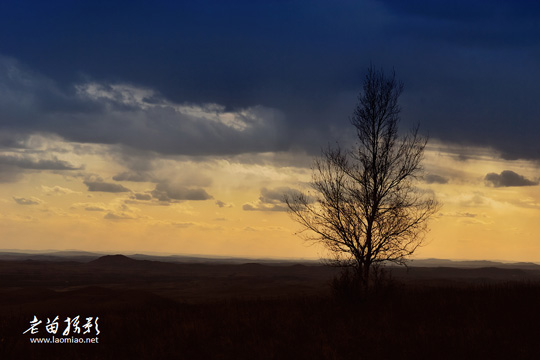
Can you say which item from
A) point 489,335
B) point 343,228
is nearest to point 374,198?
point 343,228

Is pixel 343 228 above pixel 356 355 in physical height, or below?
above

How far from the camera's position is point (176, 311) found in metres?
15.9

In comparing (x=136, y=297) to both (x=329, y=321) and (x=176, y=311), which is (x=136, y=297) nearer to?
(x=176, y=311)

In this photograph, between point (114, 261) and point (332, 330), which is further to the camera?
point (114, 261)

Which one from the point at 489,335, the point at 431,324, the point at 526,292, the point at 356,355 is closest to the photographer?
the point at 356,355

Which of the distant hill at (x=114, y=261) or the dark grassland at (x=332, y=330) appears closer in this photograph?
the dark grassland at (x=332, y=330)

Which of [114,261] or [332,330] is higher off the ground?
[114,261]

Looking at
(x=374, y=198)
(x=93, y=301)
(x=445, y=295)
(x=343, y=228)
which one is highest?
(x=374, y=198)

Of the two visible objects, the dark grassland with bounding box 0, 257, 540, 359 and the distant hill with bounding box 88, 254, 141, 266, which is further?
the distant hill with bounding box 88, 254, 141, 266

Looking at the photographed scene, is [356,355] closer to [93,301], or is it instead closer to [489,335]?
[489,335]

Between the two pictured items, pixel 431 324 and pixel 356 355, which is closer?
pixel 356 355

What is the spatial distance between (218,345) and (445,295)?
9.57 metres

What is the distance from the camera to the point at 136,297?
31.7m

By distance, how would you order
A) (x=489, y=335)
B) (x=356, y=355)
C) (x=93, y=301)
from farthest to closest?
(x=93, y=301) → (x=489, y=335) → (x=356, y=355)
